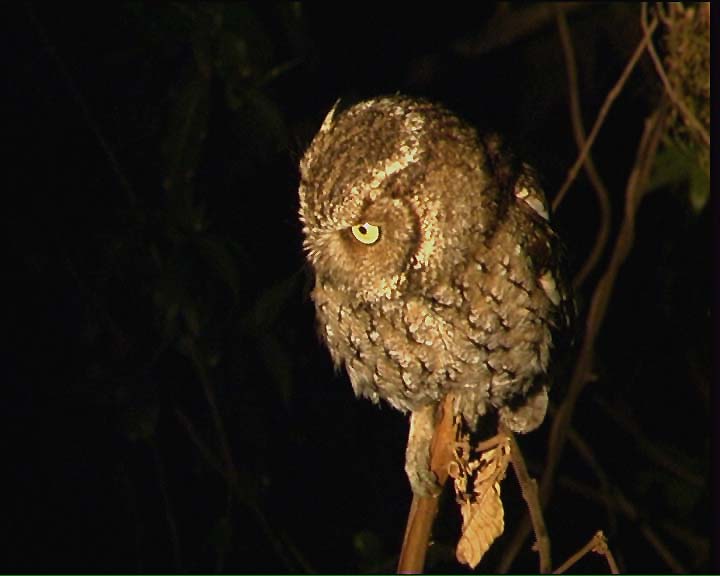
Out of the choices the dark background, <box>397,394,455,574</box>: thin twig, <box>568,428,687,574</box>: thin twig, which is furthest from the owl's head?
<box>568,428,687,574</box>: thin twig

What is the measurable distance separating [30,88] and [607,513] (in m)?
1.60

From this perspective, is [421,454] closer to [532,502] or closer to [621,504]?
[532,502]

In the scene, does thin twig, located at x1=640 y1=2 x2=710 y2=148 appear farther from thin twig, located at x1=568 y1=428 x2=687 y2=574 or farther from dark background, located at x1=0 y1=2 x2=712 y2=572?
thin twig, located at x1=568 y1=428 x2=687 y2=574

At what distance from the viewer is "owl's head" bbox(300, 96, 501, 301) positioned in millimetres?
1918

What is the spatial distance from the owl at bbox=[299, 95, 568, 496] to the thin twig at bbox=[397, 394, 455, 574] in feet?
0.17

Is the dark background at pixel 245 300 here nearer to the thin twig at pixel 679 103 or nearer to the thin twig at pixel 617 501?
the thin twig at pixel 617 501

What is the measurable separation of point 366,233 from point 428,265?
12cm

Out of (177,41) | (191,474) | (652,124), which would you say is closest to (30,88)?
(177,41)

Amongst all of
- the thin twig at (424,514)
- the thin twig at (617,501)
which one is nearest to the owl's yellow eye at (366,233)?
the thin twig at (424,514)

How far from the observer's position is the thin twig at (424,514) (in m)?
1.96

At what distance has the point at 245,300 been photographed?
3.14 meters

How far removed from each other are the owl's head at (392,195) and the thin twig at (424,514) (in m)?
0.20

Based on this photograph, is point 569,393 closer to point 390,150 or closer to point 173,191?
point 173,191

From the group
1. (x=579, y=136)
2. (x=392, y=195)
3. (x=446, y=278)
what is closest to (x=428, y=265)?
(x=446, y=278)
